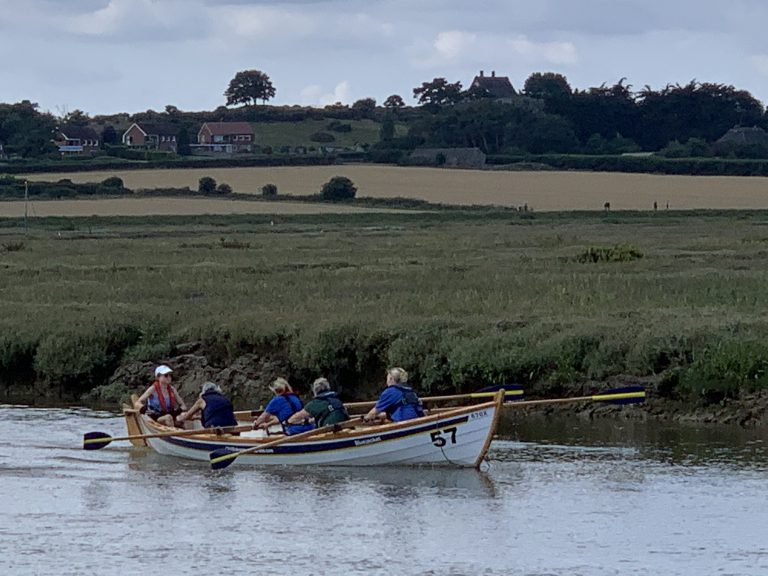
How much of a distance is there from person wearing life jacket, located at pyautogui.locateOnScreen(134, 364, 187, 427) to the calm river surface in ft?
2.03

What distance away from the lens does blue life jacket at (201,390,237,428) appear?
22.4 meters

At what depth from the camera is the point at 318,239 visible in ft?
200

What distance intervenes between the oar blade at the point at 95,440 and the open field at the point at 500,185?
213ft

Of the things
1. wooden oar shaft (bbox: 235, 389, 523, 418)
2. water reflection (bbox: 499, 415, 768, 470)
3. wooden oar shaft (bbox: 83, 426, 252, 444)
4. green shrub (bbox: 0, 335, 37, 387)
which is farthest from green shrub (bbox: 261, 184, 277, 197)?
wooden oar shaft (bbox: 83, 426, 252, 444)

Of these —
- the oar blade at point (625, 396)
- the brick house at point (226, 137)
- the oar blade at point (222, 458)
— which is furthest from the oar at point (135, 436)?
the brick house at point (226, 137)

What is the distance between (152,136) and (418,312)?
114 metres

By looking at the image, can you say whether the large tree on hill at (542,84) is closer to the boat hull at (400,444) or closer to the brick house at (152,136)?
the brick house at (152,136)

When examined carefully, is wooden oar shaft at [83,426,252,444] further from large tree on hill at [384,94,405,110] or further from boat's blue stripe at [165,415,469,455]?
large tree on hill at [384,94,405,110]

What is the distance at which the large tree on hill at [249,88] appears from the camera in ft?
556

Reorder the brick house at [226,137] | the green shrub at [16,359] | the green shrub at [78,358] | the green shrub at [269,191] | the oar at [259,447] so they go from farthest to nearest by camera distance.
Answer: the brick house at [226,137] < the green shrub at [269,191] < the green shrub at [16,359] < the green shrub at [78,358] < the oar at [259,447]

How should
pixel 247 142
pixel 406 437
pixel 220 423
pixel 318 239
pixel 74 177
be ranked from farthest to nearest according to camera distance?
pixel 247 142, pixel 74 177, pixel 318 239, pixel 220 423, pixel 406 437

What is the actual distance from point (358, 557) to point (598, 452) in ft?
20.7

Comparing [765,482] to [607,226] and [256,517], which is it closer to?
[256,517]

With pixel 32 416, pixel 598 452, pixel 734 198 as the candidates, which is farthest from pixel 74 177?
pixel 598 452
